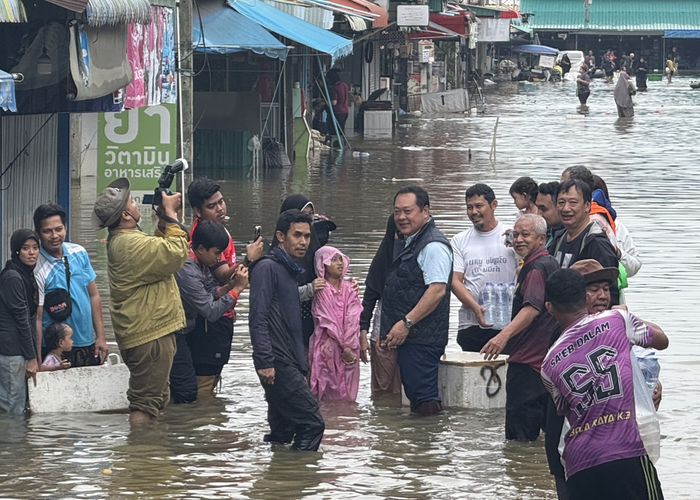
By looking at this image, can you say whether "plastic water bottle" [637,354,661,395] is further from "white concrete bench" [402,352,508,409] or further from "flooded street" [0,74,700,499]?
"white concrete bench" [402,352,508,409]

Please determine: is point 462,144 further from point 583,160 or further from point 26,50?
point 26,50

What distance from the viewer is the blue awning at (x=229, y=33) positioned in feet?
70.3

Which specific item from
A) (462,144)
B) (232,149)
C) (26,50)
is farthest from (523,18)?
(26,50)

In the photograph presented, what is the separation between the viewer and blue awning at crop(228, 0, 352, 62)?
23625mm

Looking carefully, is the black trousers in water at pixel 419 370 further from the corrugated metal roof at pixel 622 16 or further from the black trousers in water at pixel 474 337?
the corrugated metal roof at pixel 622 16

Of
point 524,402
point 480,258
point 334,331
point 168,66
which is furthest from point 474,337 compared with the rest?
point 168,66

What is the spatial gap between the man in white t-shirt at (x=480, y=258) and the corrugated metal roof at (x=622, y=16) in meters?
79.5

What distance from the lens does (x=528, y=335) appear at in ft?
26.4

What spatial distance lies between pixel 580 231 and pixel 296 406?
1.72m

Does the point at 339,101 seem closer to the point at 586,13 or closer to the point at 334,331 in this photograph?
the point at 334,331

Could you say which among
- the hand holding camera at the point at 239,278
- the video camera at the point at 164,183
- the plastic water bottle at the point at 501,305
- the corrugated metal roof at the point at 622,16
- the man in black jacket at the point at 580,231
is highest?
the corrugated metal roof at the point at 622,16

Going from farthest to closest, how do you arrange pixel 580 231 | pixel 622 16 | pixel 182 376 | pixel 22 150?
pixel 622 16 < pixel 22 150 < pixel 182 376 < pixel 580 231

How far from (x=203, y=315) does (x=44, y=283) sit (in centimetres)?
93

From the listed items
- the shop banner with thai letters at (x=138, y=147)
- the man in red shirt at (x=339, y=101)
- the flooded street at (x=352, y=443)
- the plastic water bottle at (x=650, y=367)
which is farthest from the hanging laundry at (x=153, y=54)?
the man in red shirt at (x=339, y=101)
